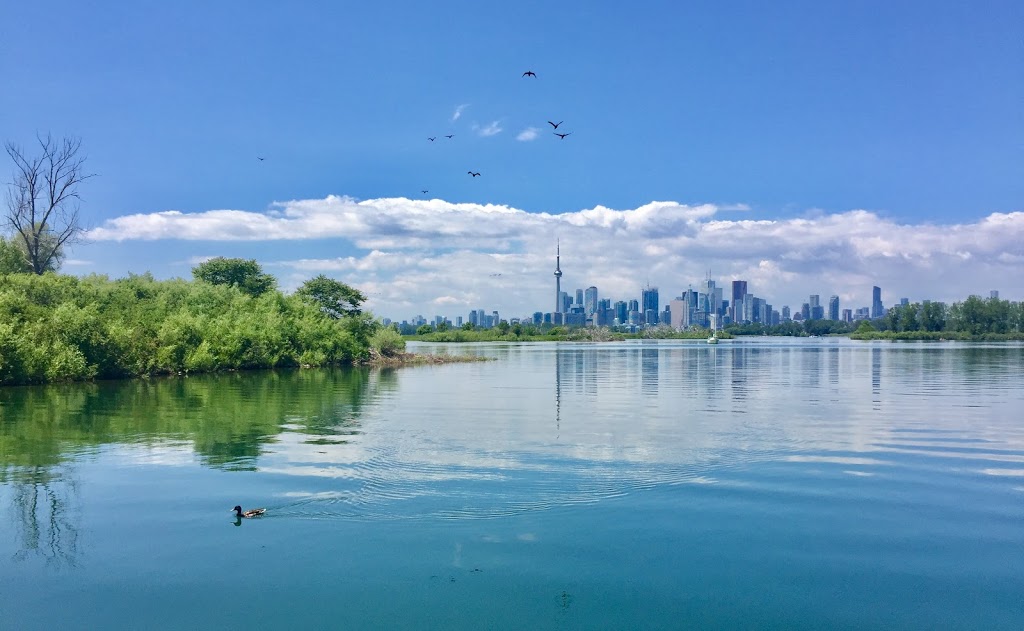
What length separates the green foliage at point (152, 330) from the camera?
45.8 meters

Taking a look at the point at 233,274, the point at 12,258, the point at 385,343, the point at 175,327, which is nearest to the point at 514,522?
the point at 175,327

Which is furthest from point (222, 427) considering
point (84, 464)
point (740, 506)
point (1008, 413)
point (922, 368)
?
point (922, 368)

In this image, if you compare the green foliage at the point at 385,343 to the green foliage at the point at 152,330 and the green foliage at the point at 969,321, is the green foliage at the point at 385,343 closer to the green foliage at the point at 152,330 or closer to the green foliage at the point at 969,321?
the green foliage at the point at 152,330

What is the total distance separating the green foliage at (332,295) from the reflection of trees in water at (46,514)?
66.4m

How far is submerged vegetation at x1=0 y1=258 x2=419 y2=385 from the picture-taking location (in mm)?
46219

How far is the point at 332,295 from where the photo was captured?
279 feet

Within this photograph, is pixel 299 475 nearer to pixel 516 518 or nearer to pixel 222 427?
pixel 516 518

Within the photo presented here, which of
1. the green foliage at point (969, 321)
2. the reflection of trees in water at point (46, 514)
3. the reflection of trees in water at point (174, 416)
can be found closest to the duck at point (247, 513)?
the reflection of trees in water at point (46, 514)

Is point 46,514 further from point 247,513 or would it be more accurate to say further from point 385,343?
point 385,343

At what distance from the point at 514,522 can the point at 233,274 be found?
279 feet

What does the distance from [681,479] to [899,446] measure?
934 centimetres

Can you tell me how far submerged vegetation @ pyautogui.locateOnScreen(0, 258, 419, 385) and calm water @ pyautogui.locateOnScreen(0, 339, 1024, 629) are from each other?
20353 millimetres

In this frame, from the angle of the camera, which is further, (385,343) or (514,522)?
(385,343)

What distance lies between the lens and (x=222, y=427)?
26.8 m
